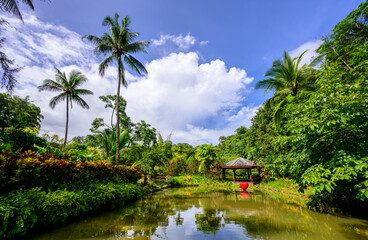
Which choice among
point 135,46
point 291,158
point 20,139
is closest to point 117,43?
point 135,46

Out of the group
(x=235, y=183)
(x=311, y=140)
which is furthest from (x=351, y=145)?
(x=235, y=183)

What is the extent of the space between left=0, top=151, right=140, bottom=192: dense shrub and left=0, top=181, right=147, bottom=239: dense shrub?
0.25m

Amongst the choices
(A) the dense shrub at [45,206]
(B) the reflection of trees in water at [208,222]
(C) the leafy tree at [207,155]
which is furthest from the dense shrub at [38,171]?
(C) the leafy tree at [207,155]

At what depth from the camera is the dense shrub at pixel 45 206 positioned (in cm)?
339

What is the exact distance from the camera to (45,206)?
4078 mm

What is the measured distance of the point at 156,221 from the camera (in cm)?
516

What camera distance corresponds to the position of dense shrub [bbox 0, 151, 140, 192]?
13.6ft

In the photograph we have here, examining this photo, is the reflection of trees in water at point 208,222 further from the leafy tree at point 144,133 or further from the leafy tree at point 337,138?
the leafy tree at point 144,133

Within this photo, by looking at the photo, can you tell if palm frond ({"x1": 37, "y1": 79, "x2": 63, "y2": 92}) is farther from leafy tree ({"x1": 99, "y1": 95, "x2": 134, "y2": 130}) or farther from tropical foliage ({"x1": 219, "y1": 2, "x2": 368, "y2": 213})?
tropical foliage ({"x1": 219, "y1": 2, "x2": 368, "y2": 213})

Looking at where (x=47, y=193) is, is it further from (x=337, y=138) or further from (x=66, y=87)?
(x=66, y=87)

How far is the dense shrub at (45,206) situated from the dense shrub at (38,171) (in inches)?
10.0

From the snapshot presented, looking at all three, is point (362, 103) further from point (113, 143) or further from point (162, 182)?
point (113, 143)

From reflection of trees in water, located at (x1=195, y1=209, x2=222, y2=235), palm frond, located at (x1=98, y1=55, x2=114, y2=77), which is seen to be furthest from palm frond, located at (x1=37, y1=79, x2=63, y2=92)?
reflection of trees in water, located at (x1=195, y1=209, x2=222, y2=235)

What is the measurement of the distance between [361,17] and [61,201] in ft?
42.4
